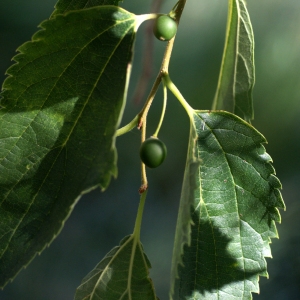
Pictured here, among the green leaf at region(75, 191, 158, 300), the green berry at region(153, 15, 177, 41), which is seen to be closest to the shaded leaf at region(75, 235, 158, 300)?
the green leaf at region(75, 191, 158, 300)

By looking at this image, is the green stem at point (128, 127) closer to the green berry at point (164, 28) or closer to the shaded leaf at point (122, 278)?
the green berry at point (164, 28)

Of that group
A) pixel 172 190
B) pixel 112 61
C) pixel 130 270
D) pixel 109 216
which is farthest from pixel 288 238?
pixel 112 61

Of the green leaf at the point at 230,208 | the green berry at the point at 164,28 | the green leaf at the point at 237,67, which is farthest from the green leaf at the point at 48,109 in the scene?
the green leaf at the point at 237,67

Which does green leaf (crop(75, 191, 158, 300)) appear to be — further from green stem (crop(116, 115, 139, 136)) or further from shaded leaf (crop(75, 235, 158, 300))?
green stem (crop(116, 115, 139, 136))

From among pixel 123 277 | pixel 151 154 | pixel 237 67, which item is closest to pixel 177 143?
pixel 237 67

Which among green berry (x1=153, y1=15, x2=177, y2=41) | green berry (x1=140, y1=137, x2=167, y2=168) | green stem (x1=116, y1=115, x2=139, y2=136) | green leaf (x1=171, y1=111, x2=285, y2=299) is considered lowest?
green leaf (x1=171, y1=111, x2=285, y2=299)

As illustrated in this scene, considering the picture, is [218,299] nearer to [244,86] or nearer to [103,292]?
Result: [103,292]
